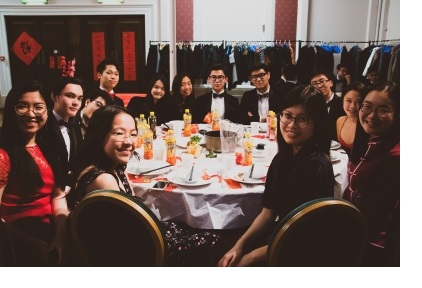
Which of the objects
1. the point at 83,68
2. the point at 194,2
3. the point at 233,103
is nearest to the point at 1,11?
the point at 83,68

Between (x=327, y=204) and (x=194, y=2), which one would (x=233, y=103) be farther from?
(x=194, y=2)

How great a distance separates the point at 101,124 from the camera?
4.53 feet

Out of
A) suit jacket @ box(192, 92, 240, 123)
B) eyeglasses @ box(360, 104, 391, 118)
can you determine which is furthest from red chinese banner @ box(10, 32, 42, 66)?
eyeglasses @ box(360, 104, 391, 118)

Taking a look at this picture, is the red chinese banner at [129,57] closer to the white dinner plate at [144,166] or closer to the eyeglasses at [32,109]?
the white dinner plate at [144,166]

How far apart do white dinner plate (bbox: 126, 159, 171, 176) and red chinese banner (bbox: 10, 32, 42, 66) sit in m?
5.01

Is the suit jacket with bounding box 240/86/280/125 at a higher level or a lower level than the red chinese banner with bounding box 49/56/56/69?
lower

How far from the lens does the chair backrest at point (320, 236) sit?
3.42ft

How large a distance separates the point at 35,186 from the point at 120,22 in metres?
5.46

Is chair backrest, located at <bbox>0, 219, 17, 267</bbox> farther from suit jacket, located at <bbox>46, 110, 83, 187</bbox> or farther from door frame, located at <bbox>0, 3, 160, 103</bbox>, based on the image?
door frame, located at <bbox>0, 3, 160, 103</bbox>

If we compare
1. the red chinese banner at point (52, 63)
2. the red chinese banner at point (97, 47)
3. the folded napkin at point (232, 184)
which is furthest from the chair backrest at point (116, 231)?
the red chinese banner at point (52, 63)

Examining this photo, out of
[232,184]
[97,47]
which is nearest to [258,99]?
[232,184]

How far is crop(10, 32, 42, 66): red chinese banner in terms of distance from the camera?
611 cm

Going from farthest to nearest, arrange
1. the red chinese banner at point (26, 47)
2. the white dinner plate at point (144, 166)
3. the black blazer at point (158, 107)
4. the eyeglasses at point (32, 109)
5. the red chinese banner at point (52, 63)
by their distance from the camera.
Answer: the red chinese banner at point (52, 63), the red chinese banner at point (26, 47), the black blazer at point (158, 107), the white dinner plate at point (144, 166), the eyeglasses at point (32, 109)

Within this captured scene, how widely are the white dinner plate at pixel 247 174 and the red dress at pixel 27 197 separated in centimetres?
84
